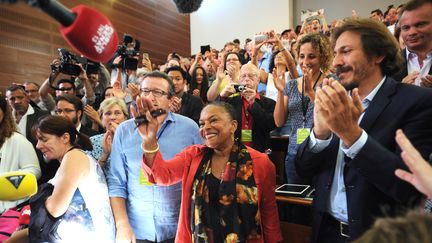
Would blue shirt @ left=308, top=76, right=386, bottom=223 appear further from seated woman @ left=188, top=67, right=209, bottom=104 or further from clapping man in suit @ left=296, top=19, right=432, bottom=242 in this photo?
seated woman @ left=188, top=67, right=209, bottom=104

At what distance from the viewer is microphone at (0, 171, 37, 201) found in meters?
0.95

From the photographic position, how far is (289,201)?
1593 mm

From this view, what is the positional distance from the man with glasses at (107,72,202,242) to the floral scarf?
246 mm

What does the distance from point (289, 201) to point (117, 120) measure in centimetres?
134

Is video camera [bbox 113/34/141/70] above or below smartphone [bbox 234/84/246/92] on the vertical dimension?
above

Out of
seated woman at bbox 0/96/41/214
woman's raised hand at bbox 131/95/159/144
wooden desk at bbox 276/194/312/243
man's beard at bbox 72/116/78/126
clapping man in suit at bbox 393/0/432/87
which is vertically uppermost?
clapping man in suit at bbox 393/0/432/87

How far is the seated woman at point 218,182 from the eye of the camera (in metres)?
1.37

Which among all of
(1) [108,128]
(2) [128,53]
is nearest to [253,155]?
(1) [108,128]

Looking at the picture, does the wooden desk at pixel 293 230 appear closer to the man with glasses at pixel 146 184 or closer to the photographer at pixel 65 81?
the man with glasses at pixel 146 184

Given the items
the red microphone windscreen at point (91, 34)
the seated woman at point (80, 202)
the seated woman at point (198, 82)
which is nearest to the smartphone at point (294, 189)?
the seated woman at point (80, 202)

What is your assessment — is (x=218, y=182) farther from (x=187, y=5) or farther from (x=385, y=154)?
(x=187, y=5)

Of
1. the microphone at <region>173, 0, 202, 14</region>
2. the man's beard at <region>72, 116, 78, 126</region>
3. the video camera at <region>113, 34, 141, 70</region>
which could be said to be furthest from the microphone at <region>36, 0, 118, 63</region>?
the video camera at <region>113, 34, 141, 70</region>

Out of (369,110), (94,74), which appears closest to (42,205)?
(369,110)

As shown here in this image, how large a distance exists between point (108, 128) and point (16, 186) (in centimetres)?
131
